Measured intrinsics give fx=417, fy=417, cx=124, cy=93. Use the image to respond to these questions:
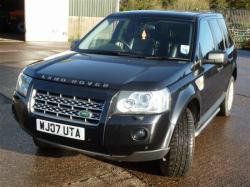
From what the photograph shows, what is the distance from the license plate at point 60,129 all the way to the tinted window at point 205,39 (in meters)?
1.94

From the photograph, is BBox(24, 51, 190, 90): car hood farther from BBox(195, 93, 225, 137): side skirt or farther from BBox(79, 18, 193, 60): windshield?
BBox(195, 93, 225, 137): side skirt

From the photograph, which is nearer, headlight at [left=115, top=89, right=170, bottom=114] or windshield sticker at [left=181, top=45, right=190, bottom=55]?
headlight at [left=115, top=89, right=170, bottom=114]

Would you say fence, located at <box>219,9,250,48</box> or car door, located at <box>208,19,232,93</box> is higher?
car door, located at <box>208,19,232,93</box>

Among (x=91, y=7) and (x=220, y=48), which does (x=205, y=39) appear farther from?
(x=91, y=7)

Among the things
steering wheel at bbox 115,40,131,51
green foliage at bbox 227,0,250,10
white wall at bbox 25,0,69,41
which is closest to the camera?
steering wheel at bbox 115,40,131,51

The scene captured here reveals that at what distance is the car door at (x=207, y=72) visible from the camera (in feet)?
16.5

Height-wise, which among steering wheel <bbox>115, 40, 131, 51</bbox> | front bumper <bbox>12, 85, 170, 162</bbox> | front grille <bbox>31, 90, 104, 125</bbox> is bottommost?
front bumper <bbox>12, 85, 170, 162</bbox>

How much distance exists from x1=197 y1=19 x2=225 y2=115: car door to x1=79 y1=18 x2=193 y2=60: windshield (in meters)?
0.23

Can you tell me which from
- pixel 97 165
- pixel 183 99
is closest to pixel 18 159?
pixel 97 165

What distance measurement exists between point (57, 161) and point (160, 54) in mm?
1718

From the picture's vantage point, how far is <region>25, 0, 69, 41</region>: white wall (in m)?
17.9

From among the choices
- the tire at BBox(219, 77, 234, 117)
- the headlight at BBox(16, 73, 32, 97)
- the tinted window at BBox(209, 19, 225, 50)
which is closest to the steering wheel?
the headlight at BBox(16, 73, 32, 97)

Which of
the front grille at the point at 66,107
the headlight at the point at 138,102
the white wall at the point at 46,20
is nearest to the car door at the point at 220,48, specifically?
the headlight at the point at 138,102

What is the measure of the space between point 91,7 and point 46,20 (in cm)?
294
